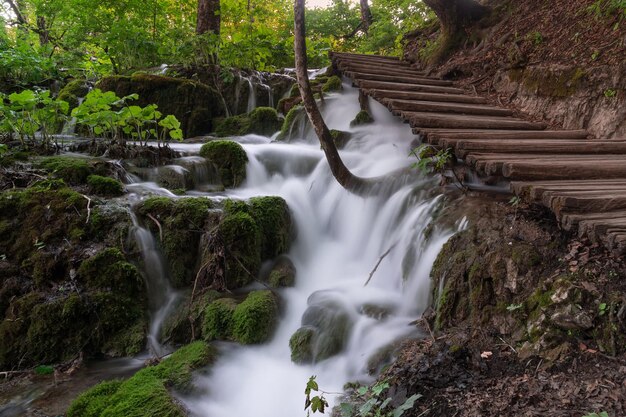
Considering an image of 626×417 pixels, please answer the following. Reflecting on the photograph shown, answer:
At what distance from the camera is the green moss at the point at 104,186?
200 inches

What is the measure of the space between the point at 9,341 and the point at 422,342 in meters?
3.72

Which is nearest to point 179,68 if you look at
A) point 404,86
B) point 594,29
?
point 404,86

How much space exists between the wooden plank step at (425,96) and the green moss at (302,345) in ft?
13.3

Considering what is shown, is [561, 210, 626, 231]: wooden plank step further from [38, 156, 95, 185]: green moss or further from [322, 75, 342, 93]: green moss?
[322, 75, 342, 93]: green moss

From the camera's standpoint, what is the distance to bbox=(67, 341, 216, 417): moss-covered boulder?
2.86 meters

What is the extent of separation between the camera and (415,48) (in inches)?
380

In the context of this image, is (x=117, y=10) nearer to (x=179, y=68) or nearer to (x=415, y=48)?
(x=179, y=68)

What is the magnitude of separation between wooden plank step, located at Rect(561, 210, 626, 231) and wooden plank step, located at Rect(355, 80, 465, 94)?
4680mm

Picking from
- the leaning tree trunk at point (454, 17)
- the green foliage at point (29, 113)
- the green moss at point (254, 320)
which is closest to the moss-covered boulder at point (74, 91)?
the green foliage at point (29, 113)

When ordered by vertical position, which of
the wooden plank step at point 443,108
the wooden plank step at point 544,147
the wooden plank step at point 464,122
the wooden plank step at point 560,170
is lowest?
the wooden plank step at point 560,170

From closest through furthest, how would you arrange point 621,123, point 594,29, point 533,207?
1. point 533,207
2. point 621,123
3. point 594,29

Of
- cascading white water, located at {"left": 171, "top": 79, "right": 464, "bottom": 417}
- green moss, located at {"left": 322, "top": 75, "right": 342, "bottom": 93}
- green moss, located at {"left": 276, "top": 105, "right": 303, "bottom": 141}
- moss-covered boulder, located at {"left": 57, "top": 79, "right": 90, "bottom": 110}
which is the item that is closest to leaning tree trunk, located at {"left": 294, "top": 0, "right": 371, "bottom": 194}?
cascading white water, located at {"left": 171, "top": 79, "right": 464, "bottom": 417}

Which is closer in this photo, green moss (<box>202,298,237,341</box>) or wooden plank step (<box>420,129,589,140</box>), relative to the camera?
green moss (<box>202,298,237,341</box>)

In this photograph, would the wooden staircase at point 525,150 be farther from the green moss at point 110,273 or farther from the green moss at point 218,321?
the green moss at point 110,273
